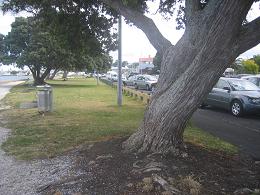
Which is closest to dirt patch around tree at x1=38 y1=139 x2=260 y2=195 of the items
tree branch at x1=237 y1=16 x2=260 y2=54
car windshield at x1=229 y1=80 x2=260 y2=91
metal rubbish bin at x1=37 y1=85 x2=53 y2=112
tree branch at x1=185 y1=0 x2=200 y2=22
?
tree branch at x1=237 y1=16 x2=260 y2=54

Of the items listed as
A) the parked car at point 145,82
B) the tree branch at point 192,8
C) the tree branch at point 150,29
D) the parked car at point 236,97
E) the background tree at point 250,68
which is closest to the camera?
the tree branch at point 192,8

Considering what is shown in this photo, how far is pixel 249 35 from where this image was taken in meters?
6.65

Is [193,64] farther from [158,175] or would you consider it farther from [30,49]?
[30,49]

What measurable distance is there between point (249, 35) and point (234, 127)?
6.39 metres

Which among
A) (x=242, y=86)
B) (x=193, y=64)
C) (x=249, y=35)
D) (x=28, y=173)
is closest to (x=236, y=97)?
(x=242, y=86)

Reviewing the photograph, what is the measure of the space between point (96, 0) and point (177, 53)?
13.8 ft

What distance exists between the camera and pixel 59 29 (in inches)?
437

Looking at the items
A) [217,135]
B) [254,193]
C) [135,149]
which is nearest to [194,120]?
[217,135]

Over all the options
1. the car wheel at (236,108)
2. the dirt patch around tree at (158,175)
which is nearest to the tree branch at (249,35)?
the dirt patch around tree at (158,175)

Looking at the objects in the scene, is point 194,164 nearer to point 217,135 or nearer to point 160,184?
point 160,184

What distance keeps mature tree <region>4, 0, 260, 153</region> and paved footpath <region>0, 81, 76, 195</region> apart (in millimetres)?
1338

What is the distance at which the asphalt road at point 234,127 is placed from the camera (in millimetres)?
9570

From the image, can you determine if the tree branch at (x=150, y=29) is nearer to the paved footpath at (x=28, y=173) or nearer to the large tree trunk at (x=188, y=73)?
the large tree trunk at (x=188, y=73)

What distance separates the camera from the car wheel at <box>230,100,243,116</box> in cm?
1523
